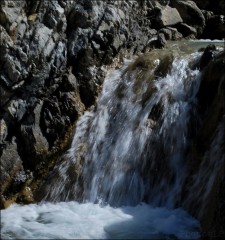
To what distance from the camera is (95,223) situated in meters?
7.35

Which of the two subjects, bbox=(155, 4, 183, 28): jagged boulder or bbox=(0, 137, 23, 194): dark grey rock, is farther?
bbox=(155, 4, 183, 28): jagged boulder

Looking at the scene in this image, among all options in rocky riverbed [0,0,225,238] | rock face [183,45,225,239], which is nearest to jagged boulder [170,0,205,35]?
rocky riverbed [0,0,225,238]

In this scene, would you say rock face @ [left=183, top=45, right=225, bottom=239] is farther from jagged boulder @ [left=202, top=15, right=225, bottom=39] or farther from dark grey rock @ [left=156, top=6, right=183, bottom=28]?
jagged boulder @ [left=202, top=15, right=225, bottom=39]

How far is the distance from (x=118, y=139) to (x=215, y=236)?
318 centimetres

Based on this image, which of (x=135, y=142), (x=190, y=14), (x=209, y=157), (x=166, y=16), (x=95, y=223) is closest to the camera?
(x=95, y=223)

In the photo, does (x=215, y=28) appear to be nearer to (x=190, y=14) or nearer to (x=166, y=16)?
(x=190, y=14)

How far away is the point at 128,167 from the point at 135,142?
19.8 inches

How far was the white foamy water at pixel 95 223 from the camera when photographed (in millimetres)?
6953

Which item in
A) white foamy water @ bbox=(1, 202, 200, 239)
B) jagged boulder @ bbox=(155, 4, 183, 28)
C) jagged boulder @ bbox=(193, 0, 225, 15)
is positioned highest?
jagged boulder @ bbox=(193, 0, 225, 15)

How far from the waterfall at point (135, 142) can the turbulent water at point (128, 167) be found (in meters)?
0.02

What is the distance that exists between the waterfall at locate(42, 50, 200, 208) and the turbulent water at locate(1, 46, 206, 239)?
0.06ft

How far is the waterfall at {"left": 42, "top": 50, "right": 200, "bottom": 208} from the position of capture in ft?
26.8

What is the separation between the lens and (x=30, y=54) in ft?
29.5

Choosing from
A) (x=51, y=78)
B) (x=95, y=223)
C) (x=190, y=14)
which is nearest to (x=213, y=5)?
(x=190, y=14)
